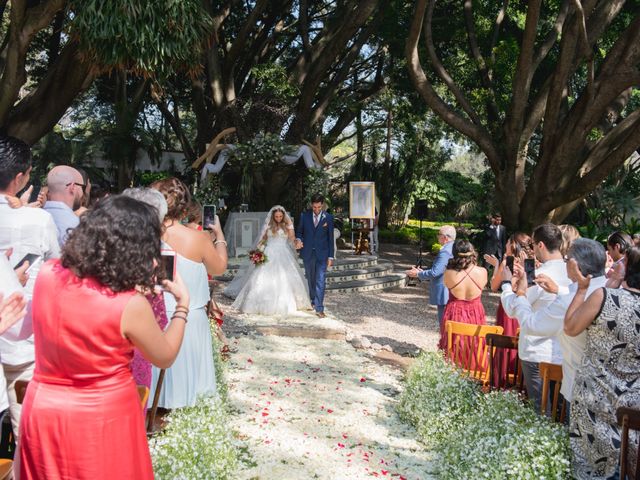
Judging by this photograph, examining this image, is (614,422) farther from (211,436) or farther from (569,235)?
(569,235)

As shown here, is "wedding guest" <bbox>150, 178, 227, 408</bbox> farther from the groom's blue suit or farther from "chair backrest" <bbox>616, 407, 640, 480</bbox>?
the groom's blue suit

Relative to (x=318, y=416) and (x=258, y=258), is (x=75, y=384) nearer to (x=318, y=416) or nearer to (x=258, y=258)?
(x=318, y=416)

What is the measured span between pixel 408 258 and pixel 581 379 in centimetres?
1942

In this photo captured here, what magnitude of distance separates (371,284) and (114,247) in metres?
13.0

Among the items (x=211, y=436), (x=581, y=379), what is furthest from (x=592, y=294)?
(x=211, y=436)

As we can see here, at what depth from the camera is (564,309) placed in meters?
3.95

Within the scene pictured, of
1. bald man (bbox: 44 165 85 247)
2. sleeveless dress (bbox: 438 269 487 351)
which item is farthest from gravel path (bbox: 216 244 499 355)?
bald man (bbox: 44 165 85 247)

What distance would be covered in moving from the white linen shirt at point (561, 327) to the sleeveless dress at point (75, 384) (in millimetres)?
2543

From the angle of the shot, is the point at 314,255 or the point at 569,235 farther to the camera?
the point at 314,255

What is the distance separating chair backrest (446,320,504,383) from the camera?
5.76 meters

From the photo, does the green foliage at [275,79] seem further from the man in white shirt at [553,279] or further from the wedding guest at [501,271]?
the man in white shirt at [553,279]

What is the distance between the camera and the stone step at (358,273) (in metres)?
14.8

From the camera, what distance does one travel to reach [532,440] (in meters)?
3.59

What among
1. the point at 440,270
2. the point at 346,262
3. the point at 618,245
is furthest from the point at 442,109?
the point at 618,245
